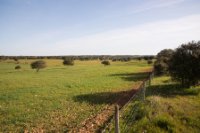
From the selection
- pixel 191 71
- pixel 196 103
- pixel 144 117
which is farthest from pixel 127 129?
pixel 191 71

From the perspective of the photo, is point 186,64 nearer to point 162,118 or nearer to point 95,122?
point 162,118

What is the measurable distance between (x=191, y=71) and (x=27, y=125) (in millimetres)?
15448

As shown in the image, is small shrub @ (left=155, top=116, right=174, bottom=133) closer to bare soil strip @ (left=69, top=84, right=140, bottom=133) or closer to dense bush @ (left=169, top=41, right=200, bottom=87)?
bare soil strip @ (left=69, top=84, right=140, bottom=133)

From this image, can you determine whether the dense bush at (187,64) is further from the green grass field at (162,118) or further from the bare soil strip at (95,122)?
the bare soil strip at (95,122)

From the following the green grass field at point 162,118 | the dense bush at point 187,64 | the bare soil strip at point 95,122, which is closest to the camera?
the green grass field at point 162,118

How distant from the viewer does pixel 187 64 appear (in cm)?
2161

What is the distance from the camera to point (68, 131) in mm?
11477

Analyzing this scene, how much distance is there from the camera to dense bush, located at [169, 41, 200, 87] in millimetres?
21422

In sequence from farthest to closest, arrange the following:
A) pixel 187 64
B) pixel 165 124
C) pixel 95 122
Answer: pixel 187 64, pixel 95 122, pixel 165 124

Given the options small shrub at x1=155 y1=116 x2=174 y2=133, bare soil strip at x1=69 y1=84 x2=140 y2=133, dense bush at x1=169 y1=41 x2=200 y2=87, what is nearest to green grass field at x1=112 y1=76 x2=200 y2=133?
small shrub at x1=155 y1=116 x2=174 y2=133

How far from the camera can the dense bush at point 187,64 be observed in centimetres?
2142

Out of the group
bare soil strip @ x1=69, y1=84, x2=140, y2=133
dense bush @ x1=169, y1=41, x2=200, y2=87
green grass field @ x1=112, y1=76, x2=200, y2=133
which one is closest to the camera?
green grass field @ x1=112, y1=76, x2=200, y2=133


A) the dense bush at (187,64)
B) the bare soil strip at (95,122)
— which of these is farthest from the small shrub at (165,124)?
the dense bush at (187,64)

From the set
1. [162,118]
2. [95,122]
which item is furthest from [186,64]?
[95,122]
